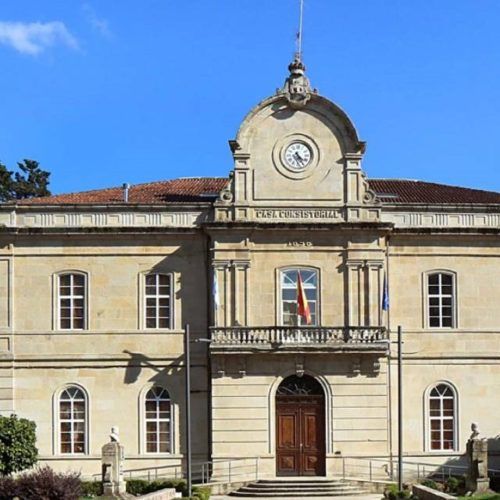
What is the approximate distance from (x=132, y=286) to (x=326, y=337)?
20.5 ft

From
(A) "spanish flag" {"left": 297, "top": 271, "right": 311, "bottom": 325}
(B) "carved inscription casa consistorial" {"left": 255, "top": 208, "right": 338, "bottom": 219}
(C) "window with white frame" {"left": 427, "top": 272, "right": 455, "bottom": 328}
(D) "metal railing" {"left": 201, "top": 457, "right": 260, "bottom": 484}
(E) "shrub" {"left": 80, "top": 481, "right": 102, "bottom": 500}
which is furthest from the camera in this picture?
(C) "window with white frame" {"left": 427, "top": 272, "right": 455, "bottom": 328}

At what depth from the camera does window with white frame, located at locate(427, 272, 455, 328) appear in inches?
1549

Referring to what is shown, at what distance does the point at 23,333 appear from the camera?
38.6m

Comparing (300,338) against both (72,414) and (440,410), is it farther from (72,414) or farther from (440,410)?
(72,414)

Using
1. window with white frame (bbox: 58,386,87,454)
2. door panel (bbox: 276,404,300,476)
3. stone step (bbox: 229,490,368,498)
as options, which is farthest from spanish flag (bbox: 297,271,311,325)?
window with white frame (bbox: 58,386,87,454)

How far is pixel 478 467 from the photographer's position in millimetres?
34312

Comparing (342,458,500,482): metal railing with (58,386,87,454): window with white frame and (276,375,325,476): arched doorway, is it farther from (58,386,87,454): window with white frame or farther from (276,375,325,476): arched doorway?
(58,386,87,454): window with white frame

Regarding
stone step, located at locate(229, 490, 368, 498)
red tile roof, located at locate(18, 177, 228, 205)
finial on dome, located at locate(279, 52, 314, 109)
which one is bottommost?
stone step, located at locate(229, 490, 368, 498)

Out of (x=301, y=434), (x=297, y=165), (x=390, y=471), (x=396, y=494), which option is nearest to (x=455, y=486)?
(x=390, y=471)

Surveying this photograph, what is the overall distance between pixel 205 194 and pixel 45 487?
15.0 meters

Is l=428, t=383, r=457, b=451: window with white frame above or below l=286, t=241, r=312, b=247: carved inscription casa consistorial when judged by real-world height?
below

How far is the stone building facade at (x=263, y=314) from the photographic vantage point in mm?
37969

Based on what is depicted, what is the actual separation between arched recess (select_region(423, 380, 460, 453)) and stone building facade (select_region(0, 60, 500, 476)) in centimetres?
6

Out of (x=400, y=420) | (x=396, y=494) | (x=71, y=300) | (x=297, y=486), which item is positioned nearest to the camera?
(x=396, y=494)
